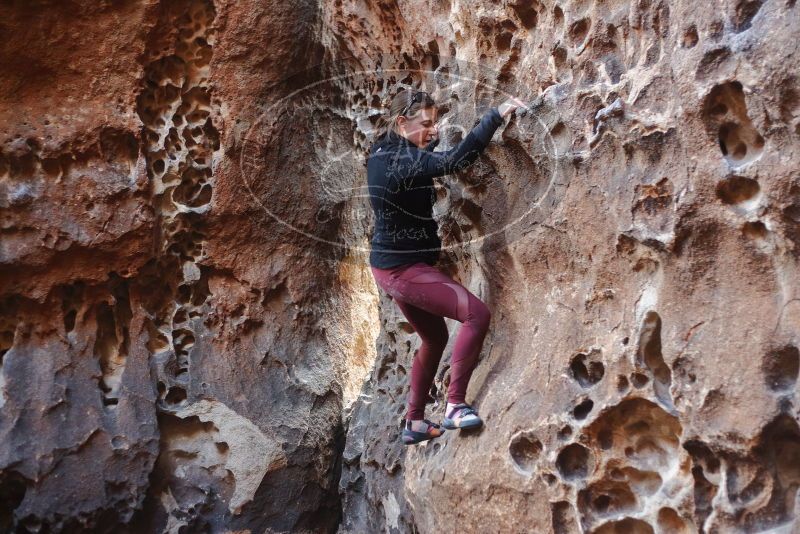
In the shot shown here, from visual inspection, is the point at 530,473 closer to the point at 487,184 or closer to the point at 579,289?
the point at 579,289

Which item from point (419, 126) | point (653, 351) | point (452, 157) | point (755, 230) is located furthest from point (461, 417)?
point (755, 230)

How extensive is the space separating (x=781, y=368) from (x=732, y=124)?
70 centimetres

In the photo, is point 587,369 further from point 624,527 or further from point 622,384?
point 624,527

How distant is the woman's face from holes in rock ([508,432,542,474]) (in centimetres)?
107

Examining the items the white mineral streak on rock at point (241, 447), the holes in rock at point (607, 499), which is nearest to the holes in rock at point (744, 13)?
the holes in rock at point (607, 499)

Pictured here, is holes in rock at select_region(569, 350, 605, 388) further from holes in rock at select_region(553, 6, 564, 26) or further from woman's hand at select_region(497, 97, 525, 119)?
holes in rock at select_region(553, 6, 564, 26)

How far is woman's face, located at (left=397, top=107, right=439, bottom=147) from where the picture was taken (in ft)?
10.0

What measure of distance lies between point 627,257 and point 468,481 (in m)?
0.93

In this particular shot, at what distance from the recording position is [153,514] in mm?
4016

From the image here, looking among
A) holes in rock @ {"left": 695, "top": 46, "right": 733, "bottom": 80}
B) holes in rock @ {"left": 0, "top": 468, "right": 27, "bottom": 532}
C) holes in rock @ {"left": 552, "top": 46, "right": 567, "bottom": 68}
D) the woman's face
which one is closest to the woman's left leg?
the woman's face

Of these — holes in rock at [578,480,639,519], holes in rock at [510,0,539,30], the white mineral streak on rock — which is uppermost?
holes in rock at [510,0,539,30]

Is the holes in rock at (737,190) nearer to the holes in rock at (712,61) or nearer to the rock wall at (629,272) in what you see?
the rock wall at (629,272)

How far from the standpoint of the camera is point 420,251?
309 cm

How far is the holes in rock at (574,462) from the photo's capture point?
271 cm
